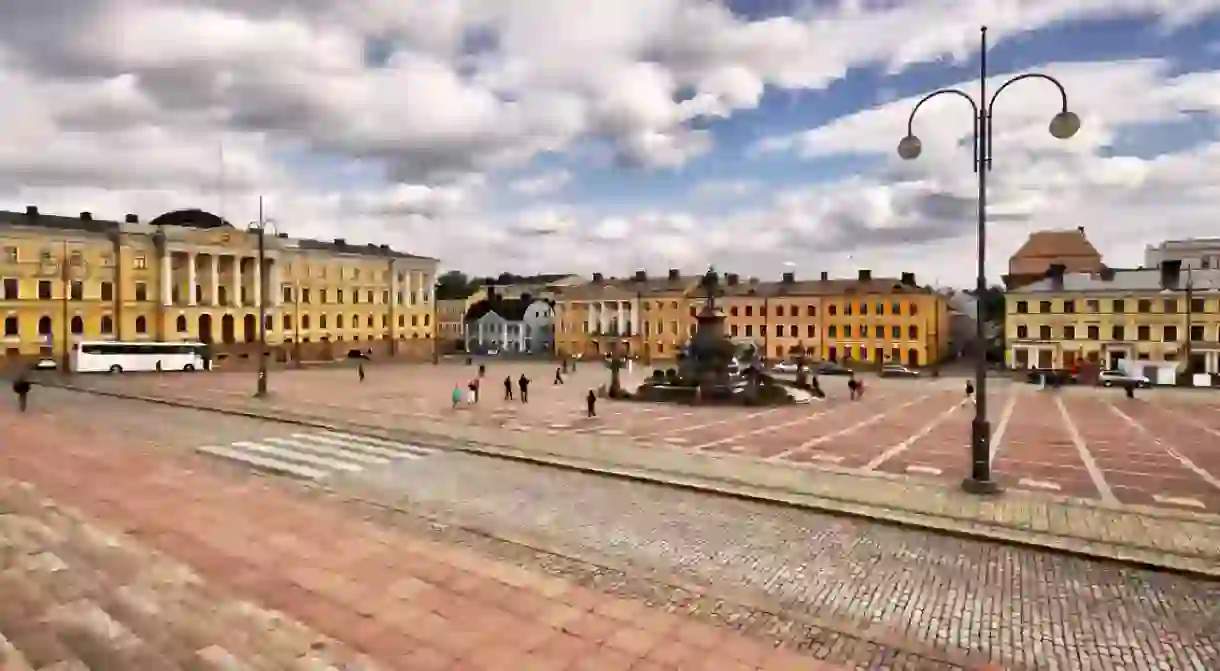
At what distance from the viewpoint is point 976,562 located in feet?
36.6

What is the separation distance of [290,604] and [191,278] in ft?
265

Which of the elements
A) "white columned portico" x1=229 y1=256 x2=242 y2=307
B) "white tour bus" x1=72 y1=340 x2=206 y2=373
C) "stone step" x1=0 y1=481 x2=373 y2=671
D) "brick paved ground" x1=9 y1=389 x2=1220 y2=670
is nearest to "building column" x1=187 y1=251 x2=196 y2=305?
"white columned portico" x1=229 y1=256 x2=242 y2=307

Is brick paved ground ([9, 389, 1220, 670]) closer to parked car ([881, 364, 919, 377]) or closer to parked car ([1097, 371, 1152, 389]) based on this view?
parked car ([1097, 371, 1152, 389])

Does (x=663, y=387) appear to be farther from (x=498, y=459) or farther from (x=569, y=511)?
(x=569, y=511)

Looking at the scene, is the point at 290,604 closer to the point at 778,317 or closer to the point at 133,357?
the point at 133,357

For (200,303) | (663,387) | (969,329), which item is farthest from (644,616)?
(969,329)

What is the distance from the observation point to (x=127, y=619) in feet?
28.1

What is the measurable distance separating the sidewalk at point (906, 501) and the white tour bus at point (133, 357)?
1780 inches

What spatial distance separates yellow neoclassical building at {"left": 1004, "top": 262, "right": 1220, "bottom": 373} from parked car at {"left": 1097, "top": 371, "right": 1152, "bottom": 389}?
9454mm

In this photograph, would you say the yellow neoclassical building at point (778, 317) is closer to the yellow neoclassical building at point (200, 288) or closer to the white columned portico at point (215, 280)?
the yellow neoclassical building at point (200, 288)

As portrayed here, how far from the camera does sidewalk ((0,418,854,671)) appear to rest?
304 inches

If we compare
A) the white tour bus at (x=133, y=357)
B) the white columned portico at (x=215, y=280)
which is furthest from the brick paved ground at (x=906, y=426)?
the white columned portico at (x=215, y=280)

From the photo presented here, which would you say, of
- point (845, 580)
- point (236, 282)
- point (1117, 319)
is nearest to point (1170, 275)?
point (1117, 319)

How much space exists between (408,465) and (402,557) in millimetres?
8122
